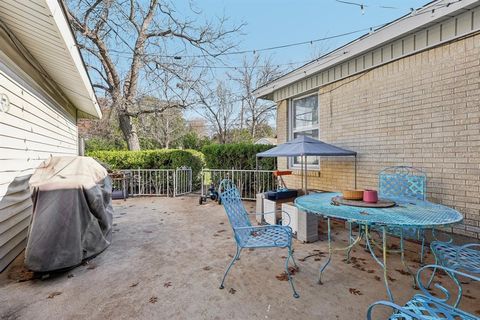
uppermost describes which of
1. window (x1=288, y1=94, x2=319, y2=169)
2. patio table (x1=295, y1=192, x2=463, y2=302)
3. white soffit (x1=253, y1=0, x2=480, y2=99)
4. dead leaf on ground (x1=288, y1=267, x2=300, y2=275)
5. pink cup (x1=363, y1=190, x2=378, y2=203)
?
white soffit (x1=253, y1=0, x2=480, y2=99)

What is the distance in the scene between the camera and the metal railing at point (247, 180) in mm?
7070

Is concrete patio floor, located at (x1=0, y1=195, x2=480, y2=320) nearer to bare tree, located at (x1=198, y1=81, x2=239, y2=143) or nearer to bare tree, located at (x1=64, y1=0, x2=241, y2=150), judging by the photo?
bare tree, located at (x1=64, y1=0, x2=241, y2=150)

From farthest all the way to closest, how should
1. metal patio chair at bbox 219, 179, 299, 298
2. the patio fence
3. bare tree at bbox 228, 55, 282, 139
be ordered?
bare tree at bbox 228, 55, 282, 139 < the patio fence < metal patio chair at bbox 219, 179, 299, 298

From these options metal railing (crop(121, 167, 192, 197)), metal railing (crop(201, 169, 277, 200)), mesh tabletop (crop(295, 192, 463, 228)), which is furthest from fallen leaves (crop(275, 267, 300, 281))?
metal railing (crop(121, 167, 192, 197))

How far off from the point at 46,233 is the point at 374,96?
5.16 m

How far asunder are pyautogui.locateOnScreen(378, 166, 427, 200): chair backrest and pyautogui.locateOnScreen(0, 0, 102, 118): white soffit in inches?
178

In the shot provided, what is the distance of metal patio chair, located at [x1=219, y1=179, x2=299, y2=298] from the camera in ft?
8.36

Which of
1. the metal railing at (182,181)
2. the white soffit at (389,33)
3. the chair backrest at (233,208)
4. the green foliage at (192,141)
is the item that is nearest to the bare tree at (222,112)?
the green foliage at (192,141)

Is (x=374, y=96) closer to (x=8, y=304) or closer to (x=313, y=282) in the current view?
(x=313, y=282)

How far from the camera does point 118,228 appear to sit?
4699mm

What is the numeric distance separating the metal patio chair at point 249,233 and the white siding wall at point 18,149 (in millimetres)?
2709

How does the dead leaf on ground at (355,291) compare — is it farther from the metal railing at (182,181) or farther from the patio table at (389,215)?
A: the metal railing at (182,181)

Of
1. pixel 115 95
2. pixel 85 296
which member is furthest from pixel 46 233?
pixel 115 95

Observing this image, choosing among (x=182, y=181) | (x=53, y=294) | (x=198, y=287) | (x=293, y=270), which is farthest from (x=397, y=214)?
(x=182, y=181)
